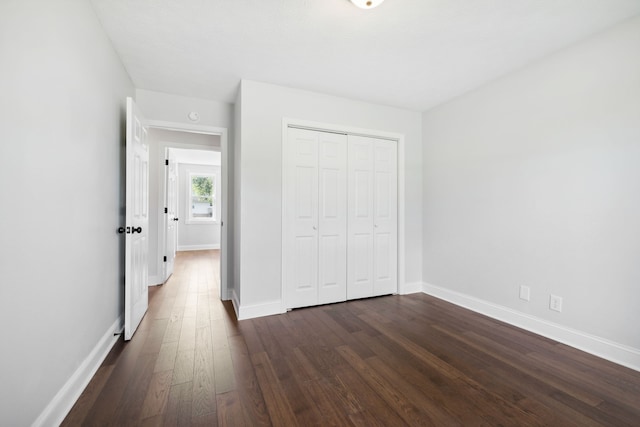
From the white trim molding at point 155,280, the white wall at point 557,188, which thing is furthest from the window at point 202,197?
the white wall at point 557,188

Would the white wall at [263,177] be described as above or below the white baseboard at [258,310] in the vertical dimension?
above

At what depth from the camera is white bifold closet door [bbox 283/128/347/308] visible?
9.77 feet

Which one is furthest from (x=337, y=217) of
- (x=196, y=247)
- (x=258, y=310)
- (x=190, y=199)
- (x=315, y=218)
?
(x=190, y=199)

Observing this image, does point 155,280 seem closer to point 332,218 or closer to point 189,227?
point 332,218

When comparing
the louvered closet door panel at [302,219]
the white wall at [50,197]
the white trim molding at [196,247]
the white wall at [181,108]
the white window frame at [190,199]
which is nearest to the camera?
the white wall at [50,197]

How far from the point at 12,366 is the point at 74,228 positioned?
0.76 m

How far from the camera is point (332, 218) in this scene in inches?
126

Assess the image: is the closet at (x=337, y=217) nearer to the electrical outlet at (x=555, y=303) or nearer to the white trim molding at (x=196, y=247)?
the electrical outlet at (x=555, y=303)

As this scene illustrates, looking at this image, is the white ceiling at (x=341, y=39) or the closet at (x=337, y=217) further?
the closet at (x=337, y=217)

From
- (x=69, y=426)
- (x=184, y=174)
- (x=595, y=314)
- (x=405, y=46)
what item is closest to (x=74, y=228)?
(x=69, y=426)

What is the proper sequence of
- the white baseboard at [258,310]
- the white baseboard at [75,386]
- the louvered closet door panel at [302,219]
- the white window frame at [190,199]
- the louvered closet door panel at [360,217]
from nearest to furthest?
the white baseboard at [75,386]
the white baseboard at [258,310]
the louvered closet door panel at [302,219]
the louvered closet door panel at [360,217]
the white window frame at [190,199]

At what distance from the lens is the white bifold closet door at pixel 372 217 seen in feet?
10.8

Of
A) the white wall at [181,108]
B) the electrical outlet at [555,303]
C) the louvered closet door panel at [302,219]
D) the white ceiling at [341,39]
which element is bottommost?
the electrical outlet at [555,303]

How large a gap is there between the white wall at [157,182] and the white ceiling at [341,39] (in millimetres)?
1120
